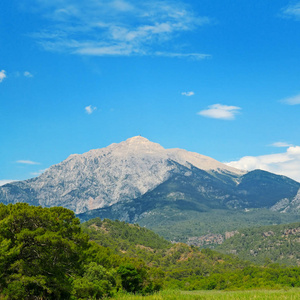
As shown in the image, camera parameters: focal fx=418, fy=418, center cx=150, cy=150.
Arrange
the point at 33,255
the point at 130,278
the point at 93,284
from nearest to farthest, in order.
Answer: the point at 33,255, the point at 93,284, the point at 130,278

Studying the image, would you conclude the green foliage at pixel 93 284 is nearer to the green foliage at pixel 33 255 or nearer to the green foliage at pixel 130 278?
the green foliage at pixel 33 255

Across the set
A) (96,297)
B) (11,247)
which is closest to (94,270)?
(96,297)

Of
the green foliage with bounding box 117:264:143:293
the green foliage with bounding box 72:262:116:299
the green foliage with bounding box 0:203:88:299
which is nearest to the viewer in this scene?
the green foliage with bounding box 0:203:88:299

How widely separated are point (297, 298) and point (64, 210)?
43147 millimetres

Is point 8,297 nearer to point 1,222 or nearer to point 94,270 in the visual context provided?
point 1,222

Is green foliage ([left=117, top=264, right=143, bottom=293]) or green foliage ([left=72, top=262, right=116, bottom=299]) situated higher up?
green foliage ([left=72, top=262, right=116, bottom=299])

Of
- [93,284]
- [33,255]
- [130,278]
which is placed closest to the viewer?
[33,255]

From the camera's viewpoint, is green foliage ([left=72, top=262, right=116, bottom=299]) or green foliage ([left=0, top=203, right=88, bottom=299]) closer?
green foliage ([left=0, top=203, right=88, bottom=299])

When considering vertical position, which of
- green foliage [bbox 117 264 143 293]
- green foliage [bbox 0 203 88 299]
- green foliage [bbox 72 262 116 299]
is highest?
green foliage [bbox 0 203 88 299]

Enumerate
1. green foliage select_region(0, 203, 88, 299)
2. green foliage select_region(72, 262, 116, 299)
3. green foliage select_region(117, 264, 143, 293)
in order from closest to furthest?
green foliage select_region(0, 203, 88, 299) < green foliage select_region(72, 262, 116, 299) < green foliage select_region(117, 264, 143, 293)

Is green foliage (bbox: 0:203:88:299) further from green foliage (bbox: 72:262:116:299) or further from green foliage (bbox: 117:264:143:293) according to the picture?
green foliage (bbox: 117:264:143:293)

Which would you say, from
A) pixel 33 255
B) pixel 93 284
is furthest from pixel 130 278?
pixel 33 255

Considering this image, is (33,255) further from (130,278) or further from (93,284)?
(130,278)

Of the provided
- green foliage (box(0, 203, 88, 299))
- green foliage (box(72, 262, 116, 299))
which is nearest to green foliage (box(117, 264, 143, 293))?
green foliage (box(72, 262, 116, 299))
